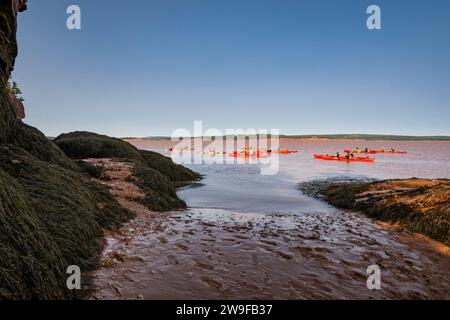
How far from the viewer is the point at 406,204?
10305 millimetres

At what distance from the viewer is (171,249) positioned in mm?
6258

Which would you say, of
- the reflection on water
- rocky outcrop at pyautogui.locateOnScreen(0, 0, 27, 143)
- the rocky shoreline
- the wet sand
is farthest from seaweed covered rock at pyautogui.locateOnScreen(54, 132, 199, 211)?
the rocky shoreline

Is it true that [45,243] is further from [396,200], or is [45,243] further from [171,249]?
[396,200]

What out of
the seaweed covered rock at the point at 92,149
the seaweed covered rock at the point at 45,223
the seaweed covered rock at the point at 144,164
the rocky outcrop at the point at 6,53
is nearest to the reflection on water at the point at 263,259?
the seaweed covered rock at the point at 45,223

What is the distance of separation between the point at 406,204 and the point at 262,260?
23.6ft

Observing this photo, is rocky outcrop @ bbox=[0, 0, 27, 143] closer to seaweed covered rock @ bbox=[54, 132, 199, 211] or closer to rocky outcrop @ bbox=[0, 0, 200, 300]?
rocky outcrop @ bbox=[0, 0, 200, 300]

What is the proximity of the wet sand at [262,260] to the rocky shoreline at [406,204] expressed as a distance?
59 cm

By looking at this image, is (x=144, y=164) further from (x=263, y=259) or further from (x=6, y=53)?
(x=263, y=259)

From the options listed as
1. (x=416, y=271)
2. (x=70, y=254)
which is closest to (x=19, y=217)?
(x=70, y=254)

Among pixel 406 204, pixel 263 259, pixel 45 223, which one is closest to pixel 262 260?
pixel 263 259

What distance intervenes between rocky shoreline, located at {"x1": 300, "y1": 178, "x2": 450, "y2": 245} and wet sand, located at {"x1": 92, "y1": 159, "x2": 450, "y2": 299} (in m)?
0.59

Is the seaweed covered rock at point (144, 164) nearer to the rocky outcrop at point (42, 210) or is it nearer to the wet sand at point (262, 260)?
the rocky outcrop at point (42, 210)

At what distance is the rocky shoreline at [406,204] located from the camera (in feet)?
27.7

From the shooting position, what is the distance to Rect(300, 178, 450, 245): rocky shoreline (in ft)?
27.7
